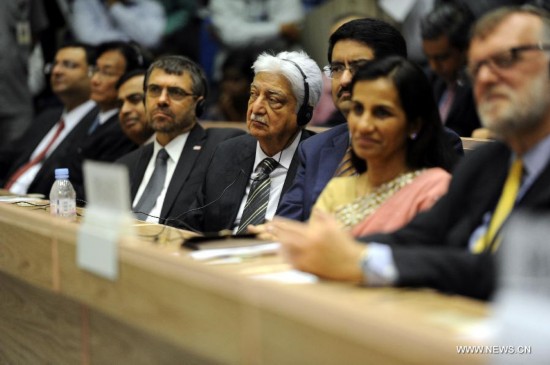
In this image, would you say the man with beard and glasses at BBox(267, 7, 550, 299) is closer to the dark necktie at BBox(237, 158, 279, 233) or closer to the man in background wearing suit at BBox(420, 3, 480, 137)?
the dark necktie at BBox(237, 158, 279, 233)

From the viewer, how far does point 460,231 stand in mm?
1869

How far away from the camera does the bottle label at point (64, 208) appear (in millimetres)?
2650

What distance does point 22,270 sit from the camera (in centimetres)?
241

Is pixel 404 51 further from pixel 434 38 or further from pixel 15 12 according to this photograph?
pixel 15 12

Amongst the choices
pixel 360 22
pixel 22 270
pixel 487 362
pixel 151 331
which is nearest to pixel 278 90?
Answer: pixel 360 22

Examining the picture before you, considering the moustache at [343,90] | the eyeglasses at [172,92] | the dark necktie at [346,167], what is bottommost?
the dark necktie at [346,167]

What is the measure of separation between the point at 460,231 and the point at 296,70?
4.34 feet

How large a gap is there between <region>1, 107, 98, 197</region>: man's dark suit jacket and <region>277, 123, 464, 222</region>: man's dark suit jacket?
1667mm

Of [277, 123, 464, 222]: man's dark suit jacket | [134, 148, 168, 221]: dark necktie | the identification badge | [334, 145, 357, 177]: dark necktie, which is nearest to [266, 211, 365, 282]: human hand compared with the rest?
[334, 145, 357, 177]: dark necktie

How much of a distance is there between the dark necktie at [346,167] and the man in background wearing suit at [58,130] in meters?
2.00

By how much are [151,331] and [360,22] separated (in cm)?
134

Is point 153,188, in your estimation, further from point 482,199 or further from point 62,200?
point 482,199

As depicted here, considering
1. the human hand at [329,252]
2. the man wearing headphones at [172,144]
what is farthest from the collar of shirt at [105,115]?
the human hand at [329,252]

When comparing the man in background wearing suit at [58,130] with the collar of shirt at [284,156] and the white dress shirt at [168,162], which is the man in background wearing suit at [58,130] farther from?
the collar of shirt at [284,156]
